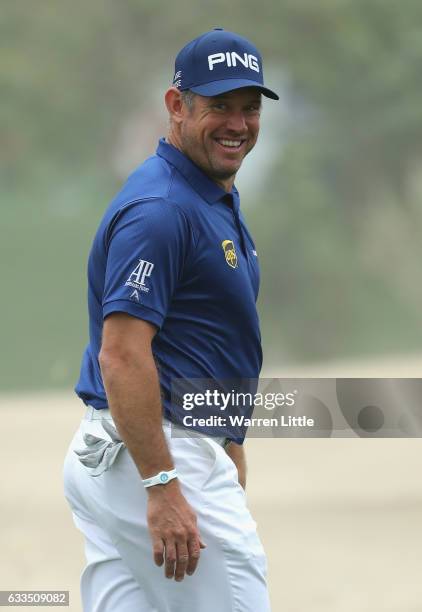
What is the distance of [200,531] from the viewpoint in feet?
9.21

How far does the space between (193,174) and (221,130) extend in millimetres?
126

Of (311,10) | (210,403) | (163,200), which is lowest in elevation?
(210,403)

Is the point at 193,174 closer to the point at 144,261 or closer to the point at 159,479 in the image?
the point at 144,261

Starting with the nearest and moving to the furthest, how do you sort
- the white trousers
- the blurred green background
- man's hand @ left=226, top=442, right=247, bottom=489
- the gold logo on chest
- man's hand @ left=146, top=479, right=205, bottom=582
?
man's hand @ left=146, top=479, right=205, bottom=582 < the white trousers < the gold logo on chest < man's hand @ left=226, top=442, right=247, bottom=489 < the blurred green background

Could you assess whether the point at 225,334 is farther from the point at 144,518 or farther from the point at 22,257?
the point at 22,257

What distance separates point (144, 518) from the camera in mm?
2836

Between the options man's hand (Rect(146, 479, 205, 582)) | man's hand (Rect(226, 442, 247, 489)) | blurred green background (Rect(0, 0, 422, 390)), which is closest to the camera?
man's hand (Rect(146, 479, 205, 582))

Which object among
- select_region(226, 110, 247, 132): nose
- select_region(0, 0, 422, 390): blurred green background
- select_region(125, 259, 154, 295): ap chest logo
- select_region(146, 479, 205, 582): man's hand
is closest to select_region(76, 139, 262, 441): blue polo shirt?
select_region(125, 259, 154, 295): ap chest logo

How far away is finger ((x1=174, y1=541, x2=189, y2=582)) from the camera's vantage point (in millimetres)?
2709

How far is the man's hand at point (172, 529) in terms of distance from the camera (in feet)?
8.87

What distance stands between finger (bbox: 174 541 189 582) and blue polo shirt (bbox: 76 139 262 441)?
32 cm

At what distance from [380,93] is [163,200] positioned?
554 inches

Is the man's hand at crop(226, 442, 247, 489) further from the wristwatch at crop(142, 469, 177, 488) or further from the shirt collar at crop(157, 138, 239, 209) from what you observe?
the shirt collar at crop(157, 138, 239, 209)

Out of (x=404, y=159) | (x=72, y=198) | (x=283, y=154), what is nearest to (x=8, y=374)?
(x=72, y=198)
